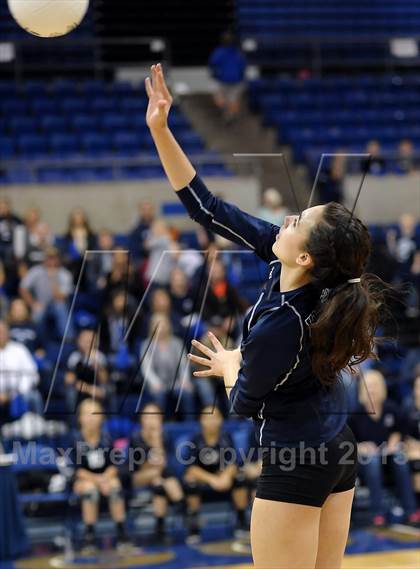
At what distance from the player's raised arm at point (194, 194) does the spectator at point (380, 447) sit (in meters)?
4.57

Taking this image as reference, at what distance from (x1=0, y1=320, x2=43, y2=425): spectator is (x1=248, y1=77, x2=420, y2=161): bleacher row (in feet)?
20.4

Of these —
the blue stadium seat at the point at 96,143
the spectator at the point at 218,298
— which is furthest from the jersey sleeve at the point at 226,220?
the blue stadium seat at the point at 96,143

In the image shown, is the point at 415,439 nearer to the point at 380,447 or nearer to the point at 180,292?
the point at 380,447

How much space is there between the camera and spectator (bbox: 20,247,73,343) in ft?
28.7

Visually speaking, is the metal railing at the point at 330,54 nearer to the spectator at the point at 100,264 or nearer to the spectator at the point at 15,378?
the spectator at the point at 100,264

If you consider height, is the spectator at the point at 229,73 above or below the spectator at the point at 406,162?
above

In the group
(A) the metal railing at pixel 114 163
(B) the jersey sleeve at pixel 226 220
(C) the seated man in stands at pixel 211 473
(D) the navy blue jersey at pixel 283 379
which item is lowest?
(C) the seated man in stands at pixel 211 473

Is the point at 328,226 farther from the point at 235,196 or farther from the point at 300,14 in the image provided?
the point at 300,14

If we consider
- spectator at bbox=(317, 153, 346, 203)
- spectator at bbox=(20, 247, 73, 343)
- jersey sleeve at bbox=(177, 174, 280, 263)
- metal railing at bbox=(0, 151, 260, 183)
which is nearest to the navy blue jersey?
jersey sleeve at bbox=(177, 174, 280, 263)

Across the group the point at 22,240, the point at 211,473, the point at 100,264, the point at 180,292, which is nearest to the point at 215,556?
the point at 211,473

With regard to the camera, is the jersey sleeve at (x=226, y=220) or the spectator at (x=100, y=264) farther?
the spectator at (x=100, y=264)

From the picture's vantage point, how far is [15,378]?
7.81 meters

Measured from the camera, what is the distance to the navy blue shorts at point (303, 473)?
299 cm

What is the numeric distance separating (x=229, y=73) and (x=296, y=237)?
1090 cm
